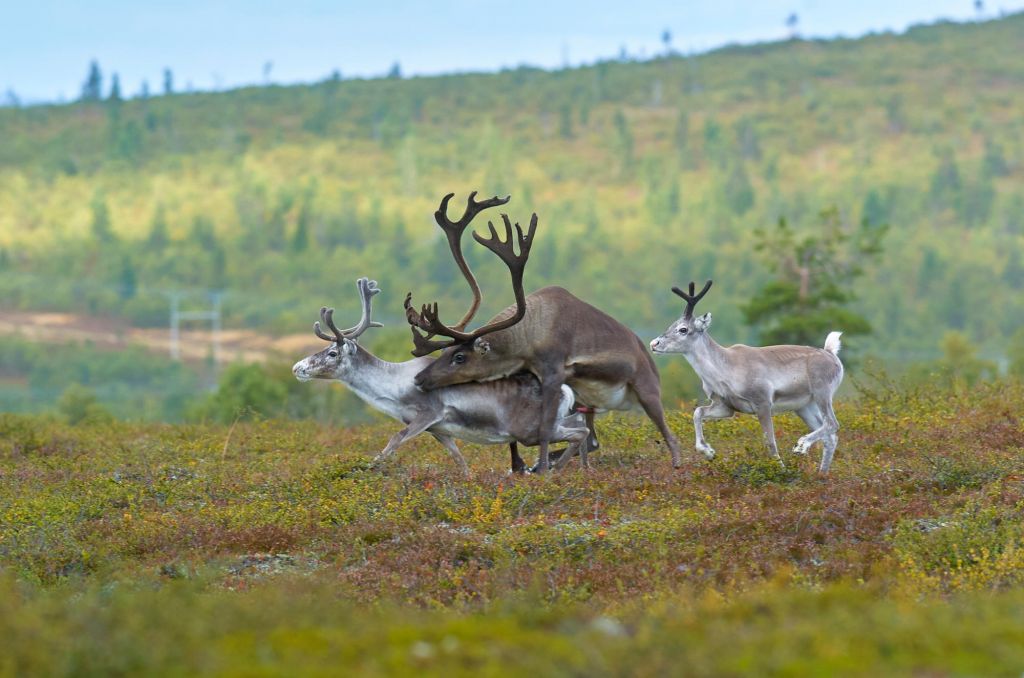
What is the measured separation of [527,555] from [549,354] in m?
4.39

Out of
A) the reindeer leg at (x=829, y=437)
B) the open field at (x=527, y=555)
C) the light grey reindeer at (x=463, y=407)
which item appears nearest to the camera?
the open field at (x=527, y=555)

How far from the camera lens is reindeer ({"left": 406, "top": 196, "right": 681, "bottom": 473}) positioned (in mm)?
17219

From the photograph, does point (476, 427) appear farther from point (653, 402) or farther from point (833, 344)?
point (833, 344)

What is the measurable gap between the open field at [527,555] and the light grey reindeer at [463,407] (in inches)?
19.4

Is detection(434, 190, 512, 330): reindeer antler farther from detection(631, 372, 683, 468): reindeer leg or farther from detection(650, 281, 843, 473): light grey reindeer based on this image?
detection(650, 281, 843, 473): light grey reindeer

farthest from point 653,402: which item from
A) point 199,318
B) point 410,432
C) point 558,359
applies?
point 199,318

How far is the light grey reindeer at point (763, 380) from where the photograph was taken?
17203mm

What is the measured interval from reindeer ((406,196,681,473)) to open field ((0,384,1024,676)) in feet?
2.91

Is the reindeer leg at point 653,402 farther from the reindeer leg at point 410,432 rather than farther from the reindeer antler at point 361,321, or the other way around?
the reindeer antler at point 361,321

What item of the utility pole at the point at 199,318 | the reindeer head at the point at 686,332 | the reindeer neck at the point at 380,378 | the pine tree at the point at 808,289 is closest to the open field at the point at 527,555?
the reindeer neck at the point at 380,378

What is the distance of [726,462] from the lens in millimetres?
16422

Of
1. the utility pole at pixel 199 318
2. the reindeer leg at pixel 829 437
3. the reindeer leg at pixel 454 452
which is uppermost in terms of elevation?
the reindeer leg at pixel 829 437

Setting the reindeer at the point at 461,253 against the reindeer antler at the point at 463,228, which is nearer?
the reindeer at the point at 461,253

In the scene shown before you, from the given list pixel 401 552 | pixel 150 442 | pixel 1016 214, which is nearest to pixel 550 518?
pixel 401 552
